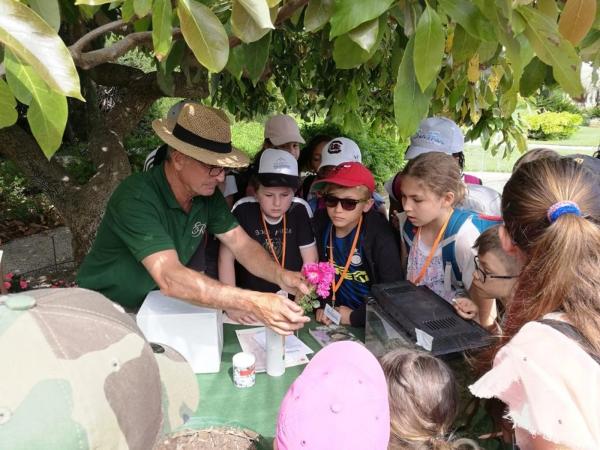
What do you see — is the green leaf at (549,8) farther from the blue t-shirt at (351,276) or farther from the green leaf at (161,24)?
the blue t-shirt at (351,276)

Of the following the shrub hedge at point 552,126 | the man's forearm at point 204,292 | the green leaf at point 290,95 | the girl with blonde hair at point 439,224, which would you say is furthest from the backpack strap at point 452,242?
the shrub hedge at point 552,126

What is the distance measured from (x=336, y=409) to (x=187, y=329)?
93cm

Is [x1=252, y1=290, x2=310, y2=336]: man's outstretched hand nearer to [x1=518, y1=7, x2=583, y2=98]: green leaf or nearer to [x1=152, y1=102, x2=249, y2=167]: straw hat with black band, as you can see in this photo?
[x1=152, y1=102, x2=249, y2=167]: straw hat with black band

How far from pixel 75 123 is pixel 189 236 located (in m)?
10.3

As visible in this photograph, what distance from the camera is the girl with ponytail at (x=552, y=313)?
38.4 inches

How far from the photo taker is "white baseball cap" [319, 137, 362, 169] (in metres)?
2.82

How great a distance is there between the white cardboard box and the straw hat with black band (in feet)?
2.00

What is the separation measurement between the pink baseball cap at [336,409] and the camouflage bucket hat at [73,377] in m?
0.29

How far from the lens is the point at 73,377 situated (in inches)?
30.5

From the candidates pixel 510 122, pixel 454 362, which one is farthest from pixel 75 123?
pixel 454 362

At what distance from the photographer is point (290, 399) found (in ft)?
3.57

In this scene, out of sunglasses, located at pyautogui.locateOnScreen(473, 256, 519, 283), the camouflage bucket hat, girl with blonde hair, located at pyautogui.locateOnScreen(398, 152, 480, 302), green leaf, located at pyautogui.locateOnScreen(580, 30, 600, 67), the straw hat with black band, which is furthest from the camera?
girl with blonde hair, located at pyautogui.locateOnScreen(398, 152, 480, 302)

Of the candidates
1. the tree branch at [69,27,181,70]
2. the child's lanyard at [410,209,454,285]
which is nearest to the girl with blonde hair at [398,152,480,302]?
the child's lanyard at [410,209,454,285]

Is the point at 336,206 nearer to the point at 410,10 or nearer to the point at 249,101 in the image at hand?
the point at 410,10
